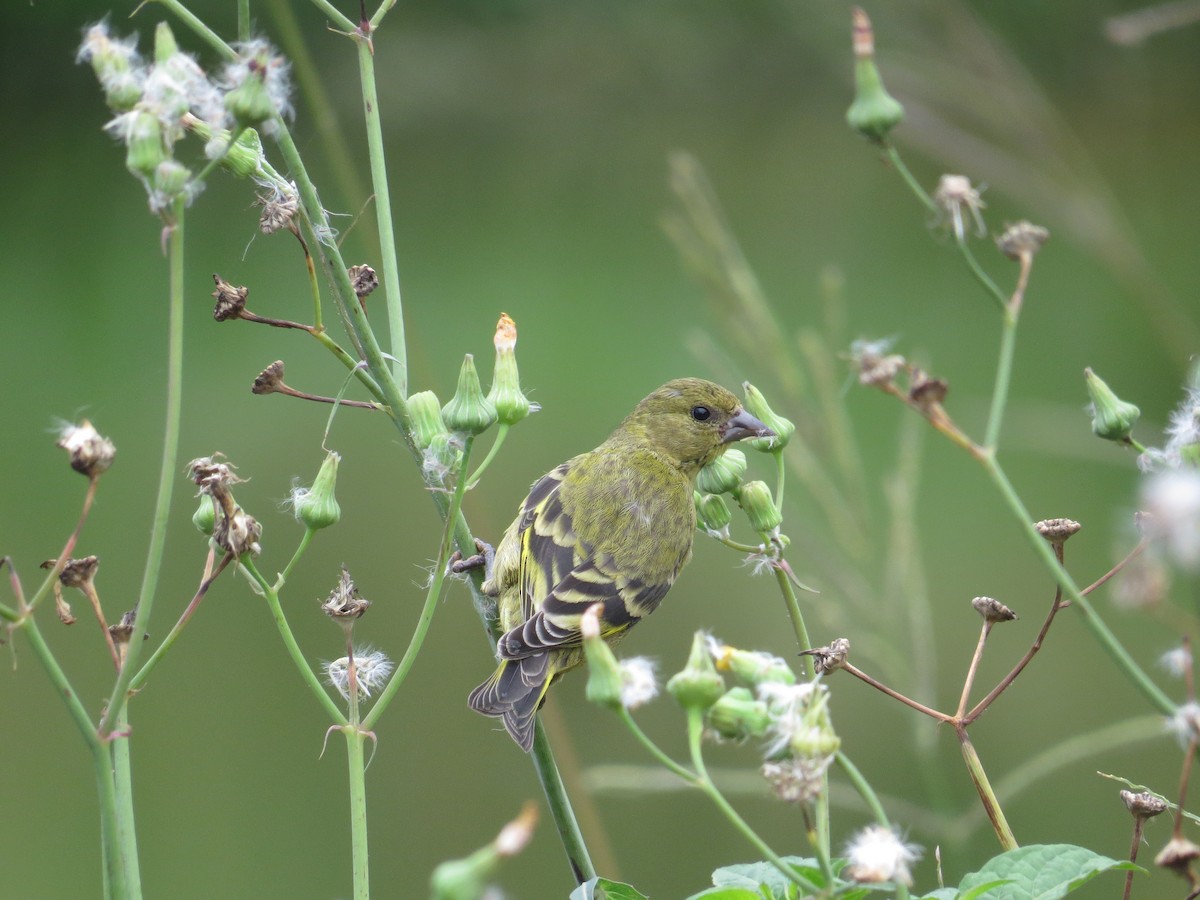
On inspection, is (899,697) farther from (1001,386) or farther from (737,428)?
(737,428)

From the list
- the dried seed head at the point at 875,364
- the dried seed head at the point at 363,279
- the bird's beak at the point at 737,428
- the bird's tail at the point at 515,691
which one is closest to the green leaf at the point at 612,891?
the dried seed head at the point at 875,364

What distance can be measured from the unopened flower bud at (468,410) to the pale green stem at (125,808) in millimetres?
448

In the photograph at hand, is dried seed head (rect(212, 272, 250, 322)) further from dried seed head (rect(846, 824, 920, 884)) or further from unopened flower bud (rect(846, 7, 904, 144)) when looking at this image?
dried seed head (rect(846, 824, 920, 884))

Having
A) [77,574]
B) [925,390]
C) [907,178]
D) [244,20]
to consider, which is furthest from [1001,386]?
[77,574]

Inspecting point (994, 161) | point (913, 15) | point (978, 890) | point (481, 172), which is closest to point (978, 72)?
point (994, 161)

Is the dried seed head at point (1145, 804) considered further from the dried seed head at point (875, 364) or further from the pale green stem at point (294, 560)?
the pale green stem at point (294, 560)

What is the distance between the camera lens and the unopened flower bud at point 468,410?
4.56 ft

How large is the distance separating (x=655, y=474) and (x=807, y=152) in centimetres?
871

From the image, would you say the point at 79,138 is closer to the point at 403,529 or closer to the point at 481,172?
the point at 481,172

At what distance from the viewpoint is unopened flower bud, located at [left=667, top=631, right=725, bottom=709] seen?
104 centimetres

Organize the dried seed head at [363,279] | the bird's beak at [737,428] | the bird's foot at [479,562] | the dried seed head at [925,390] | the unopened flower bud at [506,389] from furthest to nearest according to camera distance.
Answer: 1. the bird's beak at [737,428]
2. the bird's foot at [479,562]
3. the dried seed head at [363,279]
4. the unopened flower bud at [506,389]
5. the dried seed head at [925,390]

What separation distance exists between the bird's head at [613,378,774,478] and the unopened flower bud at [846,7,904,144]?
150 centimetres

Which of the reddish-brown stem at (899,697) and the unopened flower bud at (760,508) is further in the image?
the unopened flower bud at (760,508)

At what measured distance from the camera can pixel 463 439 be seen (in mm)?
1370
